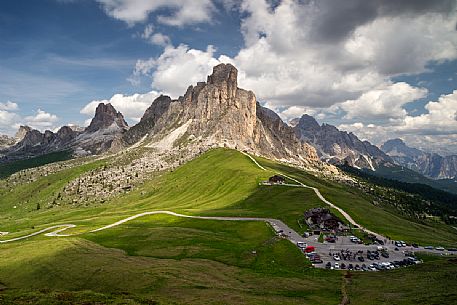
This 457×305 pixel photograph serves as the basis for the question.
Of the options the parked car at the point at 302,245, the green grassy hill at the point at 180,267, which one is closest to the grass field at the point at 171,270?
the green grassy hill at the point at 180,267

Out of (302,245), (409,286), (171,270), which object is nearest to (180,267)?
(171,270)

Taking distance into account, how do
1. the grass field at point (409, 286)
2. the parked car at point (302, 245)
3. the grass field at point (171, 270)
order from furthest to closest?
the parked car at point (302, 245) → the grass field at point (171, 270) → the grass field at point (409, 286)

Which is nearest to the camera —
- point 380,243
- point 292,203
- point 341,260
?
point 341,260

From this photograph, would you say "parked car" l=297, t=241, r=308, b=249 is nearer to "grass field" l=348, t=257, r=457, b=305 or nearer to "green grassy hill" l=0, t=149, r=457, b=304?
Answer: "green grassy hill" l=0, t=149, r=457, b=304

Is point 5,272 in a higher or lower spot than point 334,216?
lower

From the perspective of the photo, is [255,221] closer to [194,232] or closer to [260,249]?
[194,232]

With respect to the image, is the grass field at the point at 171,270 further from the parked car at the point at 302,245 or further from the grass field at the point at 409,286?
the grass field at the point at 409,286

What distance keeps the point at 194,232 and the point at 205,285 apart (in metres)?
71.4

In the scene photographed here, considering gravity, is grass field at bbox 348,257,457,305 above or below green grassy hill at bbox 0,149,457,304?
above

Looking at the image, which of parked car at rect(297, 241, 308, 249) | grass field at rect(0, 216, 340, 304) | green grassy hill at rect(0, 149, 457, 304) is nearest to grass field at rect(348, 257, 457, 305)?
green grassy hill at rect(0, 149, 457, 304)

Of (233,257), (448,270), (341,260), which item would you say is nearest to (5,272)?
(233,257)

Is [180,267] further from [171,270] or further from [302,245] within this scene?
[302,245]

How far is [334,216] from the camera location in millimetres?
151125

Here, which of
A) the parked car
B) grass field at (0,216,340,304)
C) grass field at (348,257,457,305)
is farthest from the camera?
the parked car
